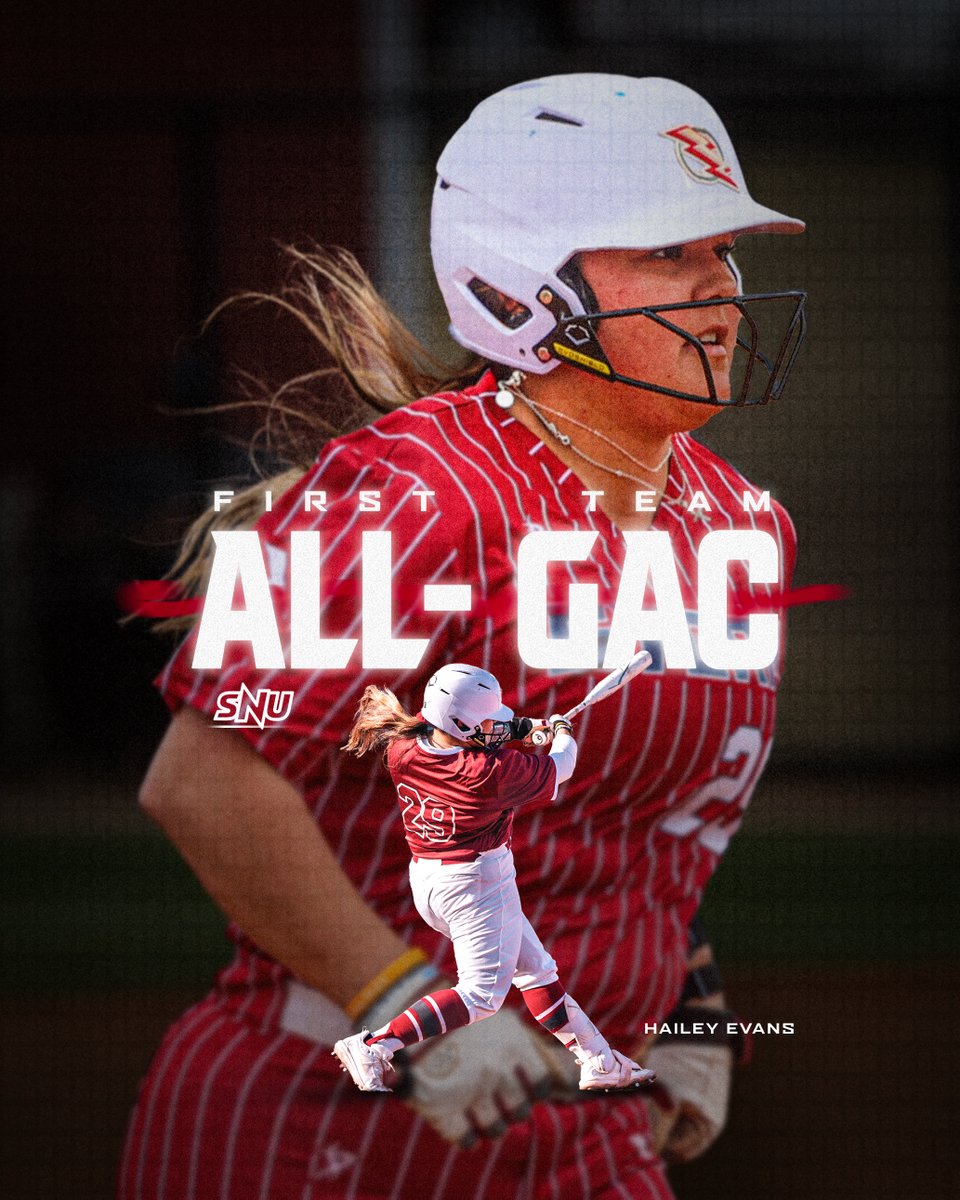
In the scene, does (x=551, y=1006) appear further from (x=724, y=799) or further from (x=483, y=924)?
(x=724, y=799)

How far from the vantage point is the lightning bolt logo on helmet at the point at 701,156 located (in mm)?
2074

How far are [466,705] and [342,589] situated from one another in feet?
0.82

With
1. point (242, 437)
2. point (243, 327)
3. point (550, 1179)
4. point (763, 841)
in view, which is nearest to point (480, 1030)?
point (550, 1179)

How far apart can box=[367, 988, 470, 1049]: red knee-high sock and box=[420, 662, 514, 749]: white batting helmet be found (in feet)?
1.20

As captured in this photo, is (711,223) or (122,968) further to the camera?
(122,968)

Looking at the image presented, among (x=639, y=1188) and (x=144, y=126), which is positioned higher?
(x=144, y=126)

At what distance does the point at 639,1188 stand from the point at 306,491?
3.65 feet

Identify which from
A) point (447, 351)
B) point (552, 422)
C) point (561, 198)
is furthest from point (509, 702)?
point (561, 198)

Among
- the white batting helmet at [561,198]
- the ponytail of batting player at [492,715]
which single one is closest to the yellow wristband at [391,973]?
the ponytail of batting player at [492,715]

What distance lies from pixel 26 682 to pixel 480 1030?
0.87 metres

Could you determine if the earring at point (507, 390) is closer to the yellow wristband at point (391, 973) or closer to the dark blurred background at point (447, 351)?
the dark blurred background at point (447, 351)

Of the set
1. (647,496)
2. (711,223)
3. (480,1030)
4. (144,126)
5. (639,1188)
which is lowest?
(639,1188)

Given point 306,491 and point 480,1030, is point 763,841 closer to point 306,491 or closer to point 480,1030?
point 480,1030

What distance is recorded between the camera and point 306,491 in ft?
6.91
